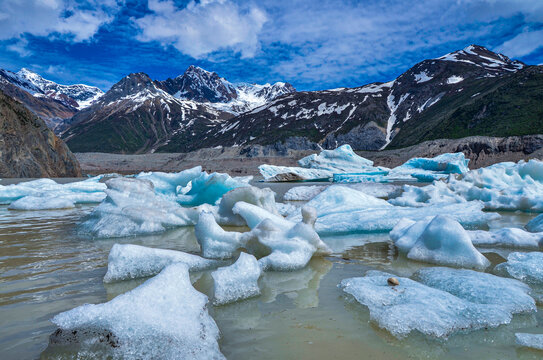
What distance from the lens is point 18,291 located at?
2.71m

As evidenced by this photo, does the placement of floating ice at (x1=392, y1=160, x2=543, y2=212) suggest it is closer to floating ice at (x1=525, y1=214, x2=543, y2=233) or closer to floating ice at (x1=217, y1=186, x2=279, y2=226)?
floating ice at (x1=525, y1=214, x2=543, y2=233)

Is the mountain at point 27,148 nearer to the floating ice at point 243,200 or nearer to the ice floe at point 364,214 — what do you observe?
the floating ice at point 243,200

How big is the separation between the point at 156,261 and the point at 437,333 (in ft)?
8.01

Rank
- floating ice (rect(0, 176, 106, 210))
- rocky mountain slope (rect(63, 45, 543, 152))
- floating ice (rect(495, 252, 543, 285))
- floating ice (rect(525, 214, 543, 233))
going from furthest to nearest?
rocky mountain slope (rect(63, 45, 543, 152))
floating ice (rect(0, 176, 106, 210))
floating ice (rect(525, 214, 543, 233))
floating ice (rect(495, 252, 543, 285))

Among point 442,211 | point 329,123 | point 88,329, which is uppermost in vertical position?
point 329,123

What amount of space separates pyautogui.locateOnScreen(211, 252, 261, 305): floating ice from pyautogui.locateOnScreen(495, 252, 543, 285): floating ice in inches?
90.9

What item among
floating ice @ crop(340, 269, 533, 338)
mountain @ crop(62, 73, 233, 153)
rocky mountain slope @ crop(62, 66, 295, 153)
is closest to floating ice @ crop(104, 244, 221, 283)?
floating ice @ crop(340, 269, 533, 338)

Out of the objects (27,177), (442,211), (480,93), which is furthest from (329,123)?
(442,211)

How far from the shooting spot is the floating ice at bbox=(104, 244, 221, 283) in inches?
118

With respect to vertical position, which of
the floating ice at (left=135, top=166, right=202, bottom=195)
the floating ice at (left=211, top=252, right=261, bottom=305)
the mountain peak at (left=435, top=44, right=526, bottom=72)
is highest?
the mountain peak at (left=435, top=44, right=526, bottom=72)

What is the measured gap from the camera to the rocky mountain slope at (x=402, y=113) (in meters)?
48.8

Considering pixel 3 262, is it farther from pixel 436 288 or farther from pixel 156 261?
pixel 436 288

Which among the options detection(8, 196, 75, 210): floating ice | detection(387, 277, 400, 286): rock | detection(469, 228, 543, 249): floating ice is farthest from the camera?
detection(8, 196, 75, 210): floating ice

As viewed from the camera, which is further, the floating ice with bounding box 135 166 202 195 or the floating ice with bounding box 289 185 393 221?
the floating ice with bounding box 135 166 202 195
